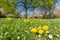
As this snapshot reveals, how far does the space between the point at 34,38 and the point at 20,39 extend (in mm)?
337

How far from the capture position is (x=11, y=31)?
4.59 meters

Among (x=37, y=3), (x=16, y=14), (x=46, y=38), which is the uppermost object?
(x=46, y=38)

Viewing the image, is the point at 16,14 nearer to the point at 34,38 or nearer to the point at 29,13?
the point at 29,13

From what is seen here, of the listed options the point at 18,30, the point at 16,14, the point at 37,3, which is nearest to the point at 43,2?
the point at 37,3

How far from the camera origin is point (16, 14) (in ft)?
151

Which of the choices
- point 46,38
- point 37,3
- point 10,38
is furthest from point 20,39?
point 37,3

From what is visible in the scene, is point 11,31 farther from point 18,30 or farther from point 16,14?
point 16,14

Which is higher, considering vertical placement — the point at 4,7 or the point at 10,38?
the point at 10,38

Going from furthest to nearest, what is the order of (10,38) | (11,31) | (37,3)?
1. (37,3)
2. (11,31)
3. (10,38)

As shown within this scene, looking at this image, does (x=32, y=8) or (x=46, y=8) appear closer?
(x=32, y=8)

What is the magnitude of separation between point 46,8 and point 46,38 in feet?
131

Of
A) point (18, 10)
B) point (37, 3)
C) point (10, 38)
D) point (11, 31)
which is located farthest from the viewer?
point (18, 10)

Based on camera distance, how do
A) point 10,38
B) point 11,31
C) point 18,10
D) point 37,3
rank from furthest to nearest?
point 18,10
point 37,3
point 11,31
point 10,38

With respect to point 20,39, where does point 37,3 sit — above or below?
below
